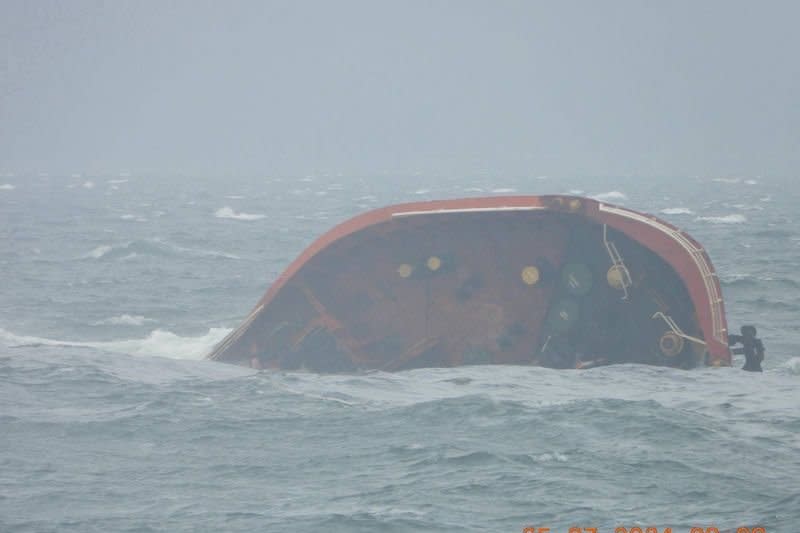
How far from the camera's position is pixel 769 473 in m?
13.5

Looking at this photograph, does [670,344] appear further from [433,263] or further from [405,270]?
[405,270]

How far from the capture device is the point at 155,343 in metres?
25.7

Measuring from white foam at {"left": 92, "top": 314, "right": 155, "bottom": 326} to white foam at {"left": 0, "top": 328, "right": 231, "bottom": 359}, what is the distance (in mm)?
1734

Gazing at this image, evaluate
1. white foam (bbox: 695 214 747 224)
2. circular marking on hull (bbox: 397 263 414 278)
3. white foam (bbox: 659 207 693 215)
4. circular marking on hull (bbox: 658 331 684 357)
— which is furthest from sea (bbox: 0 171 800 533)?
white foam (bbox: 659 207 693 215)

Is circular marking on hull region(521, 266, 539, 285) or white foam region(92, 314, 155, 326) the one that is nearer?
circular marking on hull region(521, 266, 539, 285)

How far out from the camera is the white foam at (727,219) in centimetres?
5800

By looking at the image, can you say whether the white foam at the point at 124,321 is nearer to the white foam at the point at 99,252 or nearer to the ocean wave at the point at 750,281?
the white foam at the point at 99,252

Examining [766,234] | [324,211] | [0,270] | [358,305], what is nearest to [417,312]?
[358,305]

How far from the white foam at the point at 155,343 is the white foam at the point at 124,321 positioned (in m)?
1.73

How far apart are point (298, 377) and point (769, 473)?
8.53 meters

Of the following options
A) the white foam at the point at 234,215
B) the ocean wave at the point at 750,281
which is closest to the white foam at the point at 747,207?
the white foam at the point at 234,215

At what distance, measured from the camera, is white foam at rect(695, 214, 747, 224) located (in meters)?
58.0
